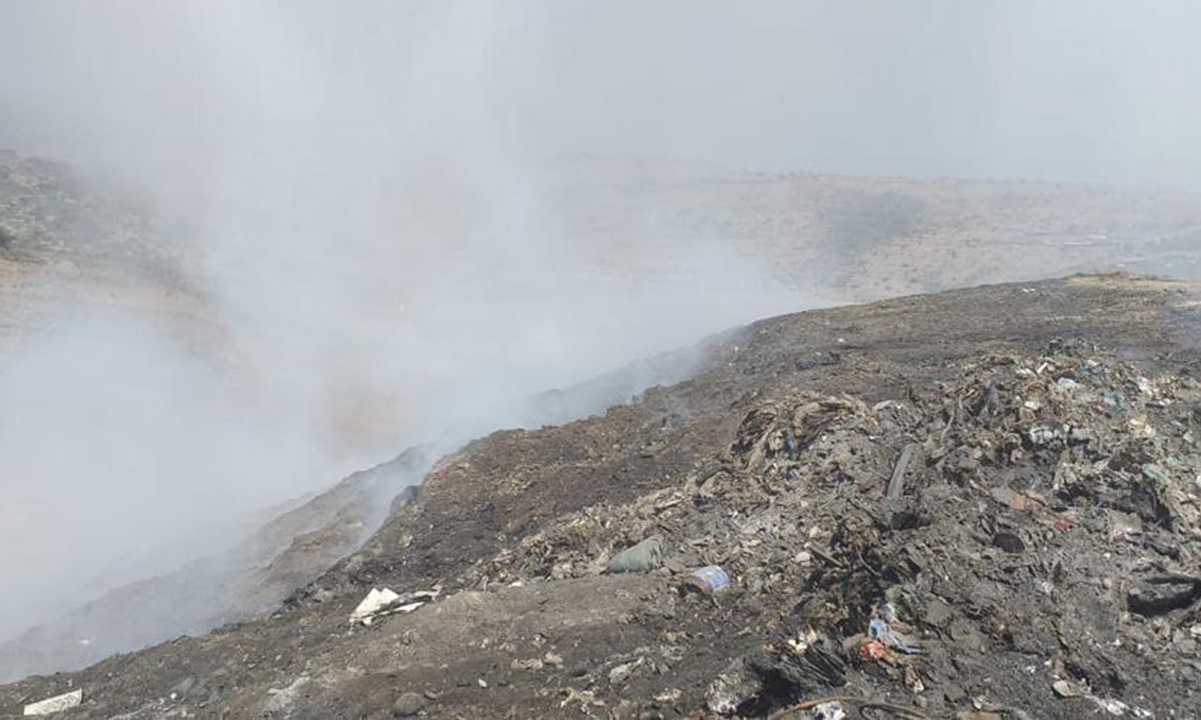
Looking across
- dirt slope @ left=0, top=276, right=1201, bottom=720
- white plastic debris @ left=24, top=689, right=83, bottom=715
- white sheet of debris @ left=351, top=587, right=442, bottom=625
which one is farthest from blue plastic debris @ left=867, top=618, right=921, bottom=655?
white plastic debris @ left=24, top=689, right=83, bottom=715

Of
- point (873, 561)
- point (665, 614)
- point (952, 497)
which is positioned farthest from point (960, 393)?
point (665, 614)

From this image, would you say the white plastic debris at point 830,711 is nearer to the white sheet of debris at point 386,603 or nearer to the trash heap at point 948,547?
the trash heap at point 948,547

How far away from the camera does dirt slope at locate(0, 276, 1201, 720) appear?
4227 mm

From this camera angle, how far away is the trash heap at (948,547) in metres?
4.09

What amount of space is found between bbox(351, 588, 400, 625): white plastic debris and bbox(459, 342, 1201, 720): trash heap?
2.16 ft

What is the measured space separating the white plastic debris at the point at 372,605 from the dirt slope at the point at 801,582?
0.14 meters

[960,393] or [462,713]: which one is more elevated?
[960,393]

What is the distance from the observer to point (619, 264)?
33.5 metres

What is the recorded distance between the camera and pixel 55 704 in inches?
248

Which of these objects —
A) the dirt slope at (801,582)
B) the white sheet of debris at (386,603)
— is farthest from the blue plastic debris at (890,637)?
the white sheet of debris at (386,603)

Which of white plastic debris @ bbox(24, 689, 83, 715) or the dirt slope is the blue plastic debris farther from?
white plastic debris @ bbox(24, 689, 83, 715)

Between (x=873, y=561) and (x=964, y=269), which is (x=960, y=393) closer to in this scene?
(x=873, y=561)

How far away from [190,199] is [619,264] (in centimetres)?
1489

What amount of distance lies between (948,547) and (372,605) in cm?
420
